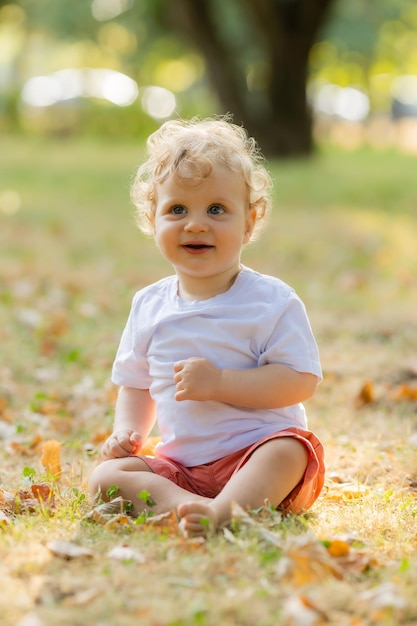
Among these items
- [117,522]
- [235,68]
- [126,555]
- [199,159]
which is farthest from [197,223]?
[235,68]

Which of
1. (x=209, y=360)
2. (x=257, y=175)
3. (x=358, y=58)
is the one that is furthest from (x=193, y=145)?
(x=358, y=58)

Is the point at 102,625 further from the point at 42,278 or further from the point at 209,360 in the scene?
the point at 42,278

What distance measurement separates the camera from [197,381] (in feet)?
9.34

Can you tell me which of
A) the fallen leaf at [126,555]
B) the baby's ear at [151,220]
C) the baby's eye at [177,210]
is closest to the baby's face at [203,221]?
the baby's eye at [177,210]

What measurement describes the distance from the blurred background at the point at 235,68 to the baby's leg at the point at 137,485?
2563mm

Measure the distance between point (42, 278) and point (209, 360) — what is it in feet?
14.5

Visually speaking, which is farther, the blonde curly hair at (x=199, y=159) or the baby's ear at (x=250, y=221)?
the baby's ear at (x=250, y=221)

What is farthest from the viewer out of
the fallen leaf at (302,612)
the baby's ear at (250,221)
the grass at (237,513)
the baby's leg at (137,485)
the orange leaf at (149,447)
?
the orange leaf at (149,447)

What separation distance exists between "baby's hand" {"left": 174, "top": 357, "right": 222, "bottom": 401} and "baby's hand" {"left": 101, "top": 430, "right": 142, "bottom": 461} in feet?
0.83

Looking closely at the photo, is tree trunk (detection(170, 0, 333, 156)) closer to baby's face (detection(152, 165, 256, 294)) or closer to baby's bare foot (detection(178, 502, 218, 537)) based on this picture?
baby's face (detection(152, 165, 256, 294))

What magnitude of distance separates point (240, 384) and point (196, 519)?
45cm

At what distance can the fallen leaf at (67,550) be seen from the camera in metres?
2.46

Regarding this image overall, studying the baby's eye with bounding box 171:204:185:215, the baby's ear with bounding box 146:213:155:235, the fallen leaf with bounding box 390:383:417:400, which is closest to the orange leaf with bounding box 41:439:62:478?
the baby's ear with bounding box 146:213:155:235

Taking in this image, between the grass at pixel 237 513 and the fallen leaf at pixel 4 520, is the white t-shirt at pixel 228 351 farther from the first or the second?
the fallen leaf at pixel 4 520
